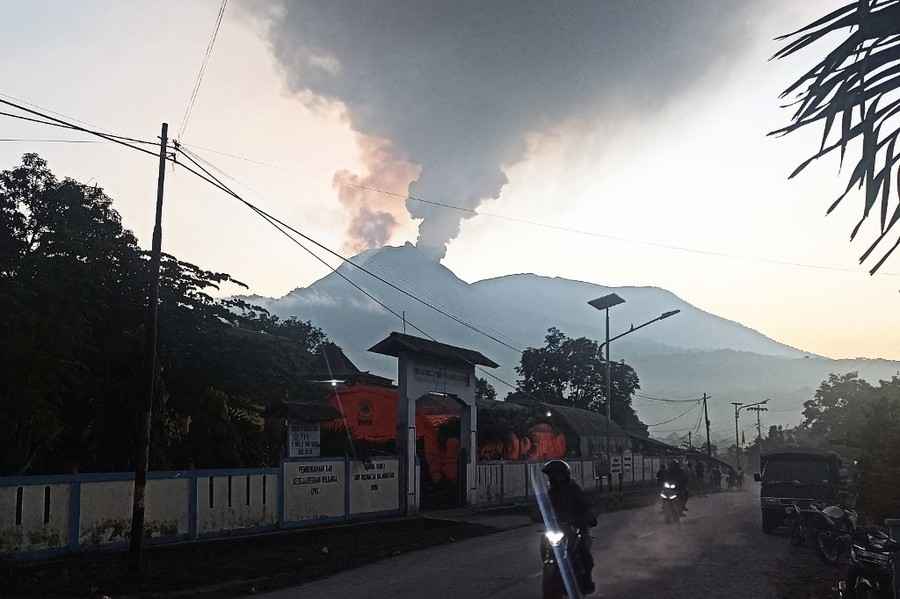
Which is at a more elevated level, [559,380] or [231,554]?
[559,380]

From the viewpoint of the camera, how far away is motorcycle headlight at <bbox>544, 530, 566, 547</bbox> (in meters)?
9.55

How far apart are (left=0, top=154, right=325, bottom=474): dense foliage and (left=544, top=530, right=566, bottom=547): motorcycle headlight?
1087cm

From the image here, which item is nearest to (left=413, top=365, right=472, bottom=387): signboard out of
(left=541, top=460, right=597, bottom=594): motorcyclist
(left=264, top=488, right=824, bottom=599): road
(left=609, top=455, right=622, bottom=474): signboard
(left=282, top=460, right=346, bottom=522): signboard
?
(left=282, top=460, right=346, bottom=522): signboard

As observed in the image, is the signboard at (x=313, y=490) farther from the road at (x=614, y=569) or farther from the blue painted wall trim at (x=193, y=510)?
the road at (x=614, y=569)

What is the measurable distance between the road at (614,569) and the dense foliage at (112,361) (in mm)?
6589

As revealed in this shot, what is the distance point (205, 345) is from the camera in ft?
70.4

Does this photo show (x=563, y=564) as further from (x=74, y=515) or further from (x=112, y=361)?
(x=112, y=361)

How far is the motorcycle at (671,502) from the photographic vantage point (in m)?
25.7

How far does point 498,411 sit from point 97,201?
29.8 meters

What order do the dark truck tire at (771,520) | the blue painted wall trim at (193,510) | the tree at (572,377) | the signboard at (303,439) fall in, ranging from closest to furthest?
the blue painted wall trim at (193,510) → the dark truck tire at (771,520) → the signboard at (303,439) → the tree at (572,377)

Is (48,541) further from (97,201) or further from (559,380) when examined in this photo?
(559,380)

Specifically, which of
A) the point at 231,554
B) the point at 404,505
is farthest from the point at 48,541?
the point at 404,505

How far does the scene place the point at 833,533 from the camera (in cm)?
1588

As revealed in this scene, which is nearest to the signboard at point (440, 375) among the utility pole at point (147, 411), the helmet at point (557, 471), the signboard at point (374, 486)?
the signboard at point (374, 486)
